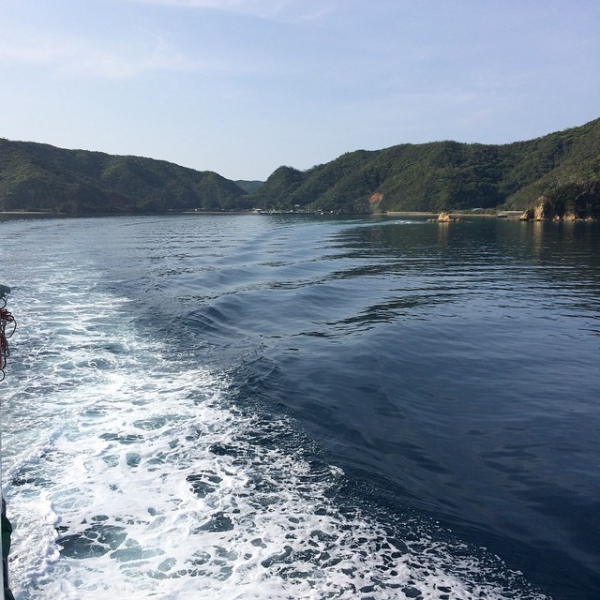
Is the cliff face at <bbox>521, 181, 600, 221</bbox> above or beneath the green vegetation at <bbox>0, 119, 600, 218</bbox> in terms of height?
beneath

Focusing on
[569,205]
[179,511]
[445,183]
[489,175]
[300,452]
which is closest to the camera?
[179,511]

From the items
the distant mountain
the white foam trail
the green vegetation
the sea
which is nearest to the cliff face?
the green vegetation

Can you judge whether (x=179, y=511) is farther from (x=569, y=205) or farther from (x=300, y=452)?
(x=569, y=205)

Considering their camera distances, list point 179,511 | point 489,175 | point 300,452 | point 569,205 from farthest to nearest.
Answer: point 489,175
point 569,205
point 300,452
point 179,511

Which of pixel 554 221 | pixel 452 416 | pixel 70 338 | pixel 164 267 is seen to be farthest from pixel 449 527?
pixel 554 221

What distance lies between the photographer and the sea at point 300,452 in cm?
516

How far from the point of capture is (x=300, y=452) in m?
7.79

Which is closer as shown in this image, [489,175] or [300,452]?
[300,452]

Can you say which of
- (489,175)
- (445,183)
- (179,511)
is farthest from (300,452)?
(489,175)

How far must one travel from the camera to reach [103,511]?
6.22 metres

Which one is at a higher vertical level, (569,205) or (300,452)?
(569,205)

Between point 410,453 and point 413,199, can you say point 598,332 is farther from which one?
point 413,199

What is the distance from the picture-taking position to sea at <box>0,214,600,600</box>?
516 centimetres

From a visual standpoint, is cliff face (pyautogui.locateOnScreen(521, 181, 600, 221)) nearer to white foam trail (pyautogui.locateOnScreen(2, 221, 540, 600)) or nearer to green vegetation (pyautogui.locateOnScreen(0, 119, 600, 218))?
green vegetation (pyautogui.locateOnScreen(0, 119, 600, 218))
